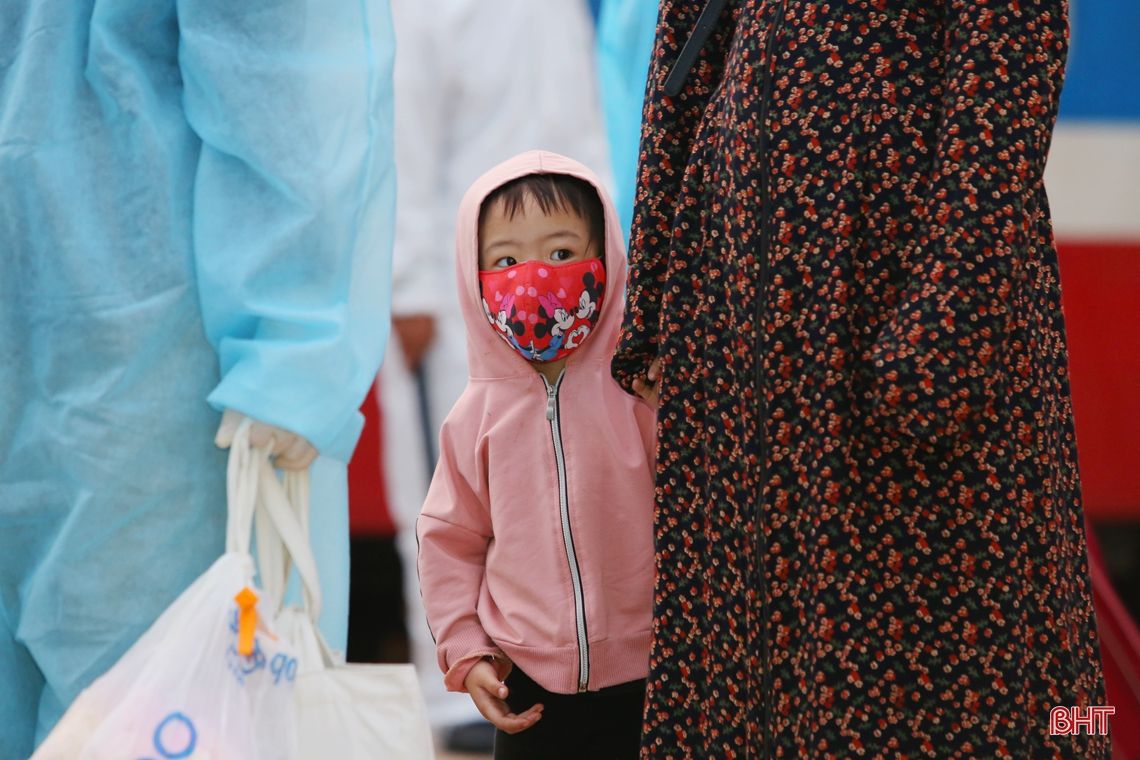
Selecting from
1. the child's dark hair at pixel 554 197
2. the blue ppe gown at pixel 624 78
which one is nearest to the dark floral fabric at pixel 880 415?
the child's dark hair at pixel 554 197

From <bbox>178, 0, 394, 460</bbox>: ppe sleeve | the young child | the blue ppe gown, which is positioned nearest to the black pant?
the young child

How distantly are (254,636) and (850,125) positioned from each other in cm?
99

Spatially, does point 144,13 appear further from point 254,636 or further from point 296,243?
point 254,636

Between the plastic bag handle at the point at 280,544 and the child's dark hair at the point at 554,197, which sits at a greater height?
the child's dark hair at the point at 554,197

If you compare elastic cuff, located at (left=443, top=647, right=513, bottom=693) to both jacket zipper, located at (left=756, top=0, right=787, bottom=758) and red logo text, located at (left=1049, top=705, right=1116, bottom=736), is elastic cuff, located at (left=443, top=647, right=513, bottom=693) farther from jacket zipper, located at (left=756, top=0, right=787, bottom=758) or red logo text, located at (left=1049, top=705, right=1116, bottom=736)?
red logo text, located at (left=1049, top=705, right=1116, bottom=736)

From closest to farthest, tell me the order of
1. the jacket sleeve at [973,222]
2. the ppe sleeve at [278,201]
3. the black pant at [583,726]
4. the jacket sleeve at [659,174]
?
the jacket sleeve at [973,222] → the jacket sleeve at [659,174] → the black pant at [583,726] → the ppe sleeve at [278,201]

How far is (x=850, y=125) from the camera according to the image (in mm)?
1491

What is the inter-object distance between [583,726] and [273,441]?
1.88 feet

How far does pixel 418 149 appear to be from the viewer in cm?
339

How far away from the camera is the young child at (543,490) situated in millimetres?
1754

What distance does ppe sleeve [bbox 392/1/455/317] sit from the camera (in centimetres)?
339

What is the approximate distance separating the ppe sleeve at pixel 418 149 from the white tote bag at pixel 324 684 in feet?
4.82

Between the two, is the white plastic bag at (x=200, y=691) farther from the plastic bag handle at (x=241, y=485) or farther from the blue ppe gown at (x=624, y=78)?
the blue ppe gown at (x=624, y=78)

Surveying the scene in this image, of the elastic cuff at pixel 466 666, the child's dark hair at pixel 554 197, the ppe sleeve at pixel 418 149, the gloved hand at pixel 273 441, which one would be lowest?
the elastic cuff at pixel 466 666
